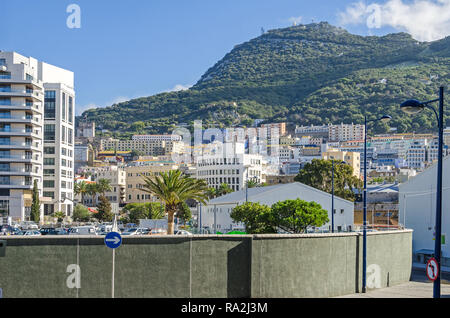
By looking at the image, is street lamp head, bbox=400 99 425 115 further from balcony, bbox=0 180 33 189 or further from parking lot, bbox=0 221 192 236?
balcony, bbox=0 180 33 189

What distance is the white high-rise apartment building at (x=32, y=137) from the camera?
311ft

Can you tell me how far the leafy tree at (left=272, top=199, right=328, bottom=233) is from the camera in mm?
50312

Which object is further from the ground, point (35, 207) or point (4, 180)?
point (4, 180)

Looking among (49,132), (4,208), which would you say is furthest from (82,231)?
(49,132)

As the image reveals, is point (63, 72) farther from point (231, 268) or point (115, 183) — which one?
point (231, 268)

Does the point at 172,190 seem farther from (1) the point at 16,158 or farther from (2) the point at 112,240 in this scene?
(1) the point at 16,158

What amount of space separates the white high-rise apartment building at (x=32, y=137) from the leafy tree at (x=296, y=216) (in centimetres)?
5495

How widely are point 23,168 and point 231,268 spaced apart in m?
80.7

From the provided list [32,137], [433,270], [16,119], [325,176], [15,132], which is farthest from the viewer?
[325,176]

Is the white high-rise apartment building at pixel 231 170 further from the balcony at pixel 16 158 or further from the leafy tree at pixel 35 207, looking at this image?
the leafy tree at pixel 35 207

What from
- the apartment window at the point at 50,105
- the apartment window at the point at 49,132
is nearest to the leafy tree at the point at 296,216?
the apartment window at the point at 49,132

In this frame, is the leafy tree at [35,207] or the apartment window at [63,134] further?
the apartment window at [63,134]

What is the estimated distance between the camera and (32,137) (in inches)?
3821

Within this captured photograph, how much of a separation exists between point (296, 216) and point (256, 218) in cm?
697
